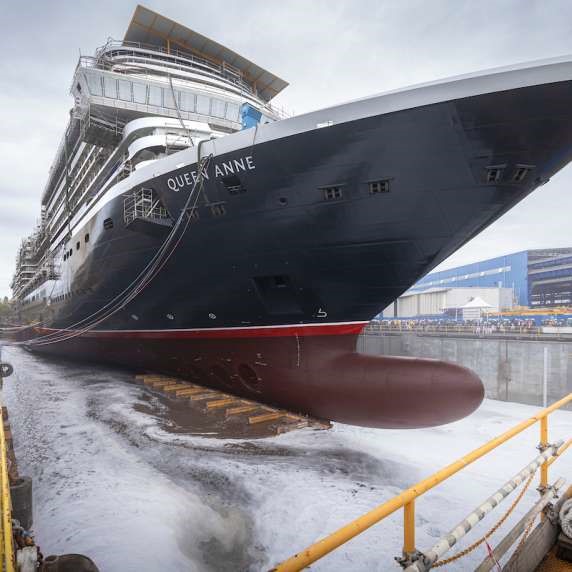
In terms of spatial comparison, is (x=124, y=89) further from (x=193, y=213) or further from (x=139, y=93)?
(x=193, y=213)

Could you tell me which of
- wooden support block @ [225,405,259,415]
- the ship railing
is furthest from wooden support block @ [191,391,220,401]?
the ship railing

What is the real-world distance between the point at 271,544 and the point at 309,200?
18.0 ft

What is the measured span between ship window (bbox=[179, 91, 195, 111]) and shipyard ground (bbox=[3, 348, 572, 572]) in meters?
10.7

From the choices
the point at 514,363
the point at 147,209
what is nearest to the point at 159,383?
the point at 147,209

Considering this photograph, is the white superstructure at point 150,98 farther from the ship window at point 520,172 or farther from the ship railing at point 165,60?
the ship window at point 520,172

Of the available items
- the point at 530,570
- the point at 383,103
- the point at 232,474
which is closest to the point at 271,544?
the point at 232,474

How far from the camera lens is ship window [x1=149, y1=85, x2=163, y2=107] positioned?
14.8m

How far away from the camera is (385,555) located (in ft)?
14.8

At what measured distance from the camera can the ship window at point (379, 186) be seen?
703 centimetres

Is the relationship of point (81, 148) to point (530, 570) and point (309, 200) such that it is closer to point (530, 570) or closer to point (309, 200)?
point (309, 200)

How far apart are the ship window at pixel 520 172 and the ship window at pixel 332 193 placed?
2.89m

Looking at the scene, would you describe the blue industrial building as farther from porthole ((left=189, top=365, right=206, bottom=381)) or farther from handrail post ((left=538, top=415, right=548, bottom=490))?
handrail post ((left=538, top=415, right=548, bottom=490))

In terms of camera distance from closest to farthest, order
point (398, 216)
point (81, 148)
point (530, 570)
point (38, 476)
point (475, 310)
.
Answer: point (530, 570)
point (38, 476)
point (398, 216)
point (81, 148)
point (475, 310)

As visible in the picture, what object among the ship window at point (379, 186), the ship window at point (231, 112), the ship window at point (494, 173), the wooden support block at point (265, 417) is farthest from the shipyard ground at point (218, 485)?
the ship window at point (231, 112)
